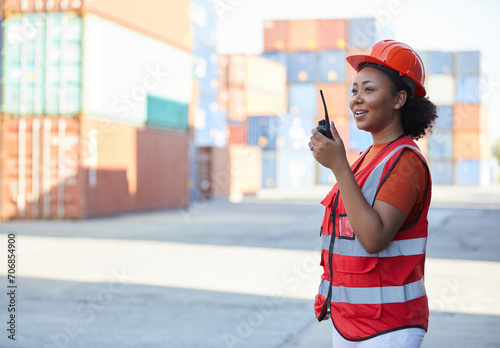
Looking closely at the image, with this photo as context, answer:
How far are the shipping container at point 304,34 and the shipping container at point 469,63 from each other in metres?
13.5

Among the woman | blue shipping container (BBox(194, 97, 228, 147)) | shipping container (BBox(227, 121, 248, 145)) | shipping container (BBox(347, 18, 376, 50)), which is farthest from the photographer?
shipping container (BBox(347, 18, 376, 50))

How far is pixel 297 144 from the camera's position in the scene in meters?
44.8

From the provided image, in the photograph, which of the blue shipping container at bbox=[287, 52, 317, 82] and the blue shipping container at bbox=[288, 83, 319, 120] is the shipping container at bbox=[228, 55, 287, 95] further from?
the blue shipping container at bbox=[288, 83, 319, 120]

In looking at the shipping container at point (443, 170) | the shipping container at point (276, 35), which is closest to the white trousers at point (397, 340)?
the shipping container at point (276, 35)

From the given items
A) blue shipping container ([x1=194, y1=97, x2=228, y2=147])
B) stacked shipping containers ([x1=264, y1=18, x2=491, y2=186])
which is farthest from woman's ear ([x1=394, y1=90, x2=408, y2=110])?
stacked shipping containers ([x1=264, y1=18, x2=491, y2=186])

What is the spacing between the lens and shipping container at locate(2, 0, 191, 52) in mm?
17234

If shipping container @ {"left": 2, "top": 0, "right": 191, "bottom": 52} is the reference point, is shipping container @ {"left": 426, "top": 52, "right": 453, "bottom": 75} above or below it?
above

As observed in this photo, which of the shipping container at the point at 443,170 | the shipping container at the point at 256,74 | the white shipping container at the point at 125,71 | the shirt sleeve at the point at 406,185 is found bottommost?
the shipping container at the point at 443,170

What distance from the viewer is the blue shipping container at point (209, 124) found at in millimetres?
30188

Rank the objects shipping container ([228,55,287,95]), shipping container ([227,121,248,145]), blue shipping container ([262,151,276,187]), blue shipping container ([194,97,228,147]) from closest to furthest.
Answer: blue shipping container ([194,97,228,147]) → shipping container ([228,55,287,95]) → shipping container ([227,121,248,145]) → blue shipping container ([262,151,276,187])

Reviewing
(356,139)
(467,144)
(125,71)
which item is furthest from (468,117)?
(125,71)

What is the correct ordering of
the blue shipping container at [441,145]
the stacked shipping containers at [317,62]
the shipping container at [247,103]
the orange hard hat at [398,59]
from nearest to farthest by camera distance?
the orange hard hat at [398,59] < the shipping container at [247,103] < the stacked shipping containers at [317,62] < the blue shipping container at [441,145]

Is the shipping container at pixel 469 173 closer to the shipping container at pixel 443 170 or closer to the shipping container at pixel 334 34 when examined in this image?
the shipping container at pixel 443 170

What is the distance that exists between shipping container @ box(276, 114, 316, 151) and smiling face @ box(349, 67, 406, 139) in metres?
40.5
